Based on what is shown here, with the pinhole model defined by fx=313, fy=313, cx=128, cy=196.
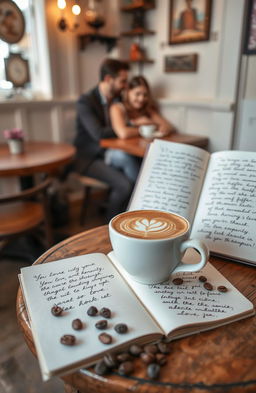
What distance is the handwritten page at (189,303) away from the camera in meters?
0.52

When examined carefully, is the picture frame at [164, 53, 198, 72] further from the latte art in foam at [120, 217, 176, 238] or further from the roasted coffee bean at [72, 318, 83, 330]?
the roasted coffee bean at [72, 318, 83, 330]

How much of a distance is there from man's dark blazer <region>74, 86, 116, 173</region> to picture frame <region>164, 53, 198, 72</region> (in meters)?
0.70

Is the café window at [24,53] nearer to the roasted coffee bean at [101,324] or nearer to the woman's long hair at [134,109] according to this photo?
the woman's long hair at [134,109]

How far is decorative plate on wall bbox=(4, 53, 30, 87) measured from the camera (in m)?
2.40

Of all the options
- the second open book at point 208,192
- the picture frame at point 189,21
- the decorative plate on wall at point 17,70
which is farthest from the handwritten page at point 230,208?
the decorative plate on wall at point 17,70

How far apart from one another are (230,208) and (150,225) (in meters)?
0.23

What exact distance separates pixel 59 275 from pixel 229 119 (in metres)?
2.04

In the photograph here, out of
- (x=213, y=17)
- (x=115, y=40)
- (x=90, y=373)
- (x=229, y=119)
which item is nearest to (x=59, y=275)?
(x=90, y=373)

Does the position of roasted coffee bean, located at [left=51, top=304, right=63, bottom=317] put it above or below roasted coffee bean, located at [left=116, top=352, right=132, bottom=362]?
above

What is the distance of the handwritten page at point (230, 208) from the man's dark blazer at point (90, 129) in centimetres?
167

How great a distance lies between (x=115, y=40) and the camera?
2.88 meters

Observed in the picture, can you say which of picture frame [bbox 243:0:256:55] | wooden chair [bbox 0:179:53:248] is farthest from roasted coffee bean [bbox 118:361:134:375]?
picture frame [bbox 243:0:256:55]

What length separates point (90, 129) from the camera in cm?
239

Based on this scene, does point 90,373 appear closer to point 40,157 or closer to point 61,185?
point 40,157
